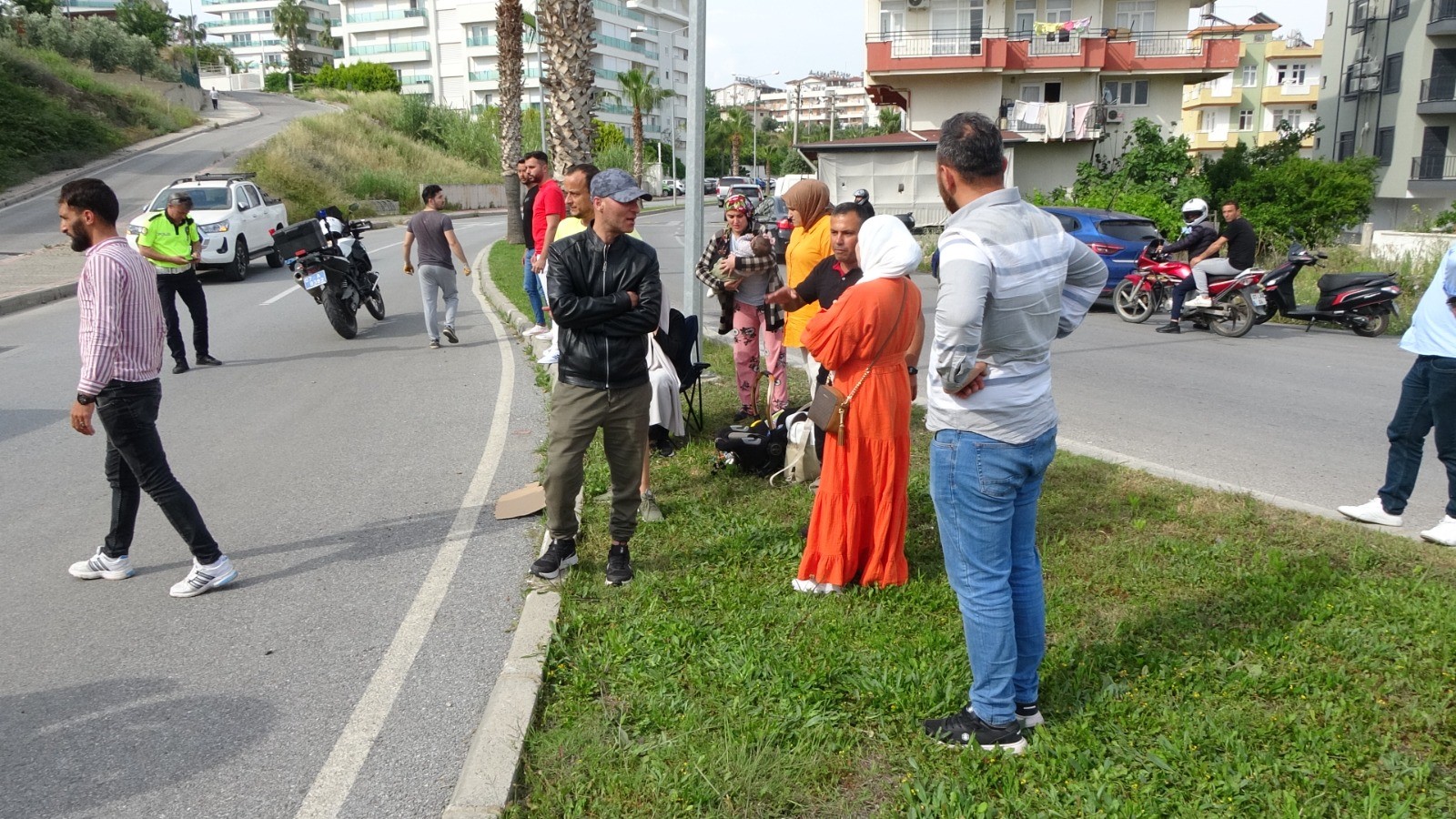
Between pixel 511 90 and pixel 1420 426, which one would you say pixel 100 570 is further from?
pixel 511 90

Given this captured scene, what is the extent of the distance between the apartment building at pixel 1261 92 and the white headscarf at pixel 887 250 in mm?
76135

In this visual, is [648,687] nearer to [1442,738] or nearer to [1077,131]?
[1442,738]

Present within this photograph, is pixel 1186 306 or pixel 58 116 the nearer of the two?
pixel 1186 306

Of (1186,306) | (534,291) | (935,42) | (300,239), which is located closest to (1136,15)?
(935,42)

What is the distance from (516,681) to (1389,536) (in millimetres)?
4543

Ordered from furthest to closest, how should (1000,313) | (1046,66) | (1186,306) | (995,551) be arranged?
(1046,66) → (1186,306) → (995,551) → (1000,313)

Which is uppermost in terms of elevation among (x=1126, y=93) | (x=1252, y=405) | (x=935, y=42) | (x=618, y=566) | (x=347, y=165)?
(x=935, y=42)

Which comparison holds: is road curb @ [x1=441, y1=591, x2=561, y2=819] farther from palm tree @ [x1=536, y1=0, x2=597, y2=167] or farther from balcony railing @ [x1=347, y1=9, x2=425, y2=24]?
balcony railing @ [x1=347, y1=9, x2=425, y2=24]

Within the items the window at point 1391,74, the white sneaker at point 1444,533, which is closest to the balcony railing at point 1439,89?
the window at point 1391,74

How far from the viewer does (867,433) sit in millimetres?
4578

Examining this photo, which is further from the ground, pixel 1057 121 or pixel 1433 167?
pixel 1057 121

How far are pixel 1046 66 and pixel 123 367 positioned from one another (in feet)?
125

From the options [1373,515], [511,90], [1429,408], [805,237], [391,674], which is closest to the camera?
[391,674]

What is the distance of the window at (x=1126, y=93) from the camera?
38469mm
